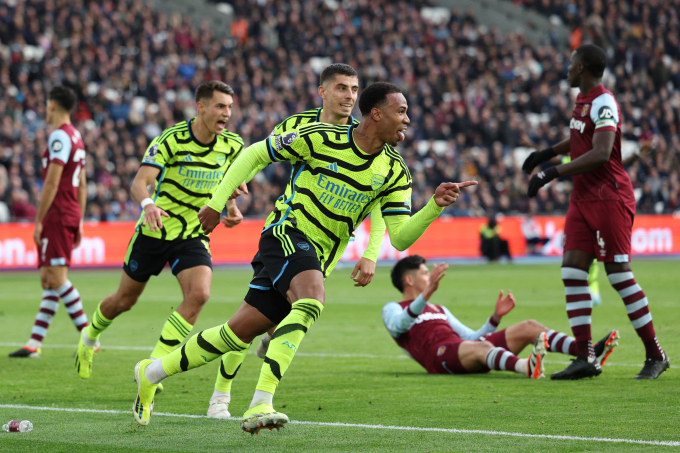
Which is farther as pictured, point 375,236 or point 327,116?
point 327,116

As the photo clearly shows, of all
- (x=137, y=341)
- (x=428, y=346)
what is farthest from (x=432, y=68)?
(x=428, y=346)

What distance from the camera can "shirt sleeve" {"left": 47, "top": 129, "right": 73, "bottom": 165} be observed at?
30.1ft

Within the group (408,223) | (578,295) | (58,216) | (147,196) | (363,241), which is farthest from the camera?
(363,241)

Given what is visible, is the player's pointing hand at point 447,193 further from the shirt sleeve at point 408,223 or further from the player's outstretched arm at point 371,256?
the player's outstretched arm at point 371,256

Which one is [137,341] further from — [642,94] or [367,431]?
[642,94]

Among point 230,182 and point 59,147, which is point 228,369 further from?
point 59,147

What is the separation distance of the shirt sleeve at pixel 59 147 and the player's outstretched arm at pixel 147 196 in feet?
7.14

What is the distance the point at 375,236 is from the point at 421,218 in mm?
432

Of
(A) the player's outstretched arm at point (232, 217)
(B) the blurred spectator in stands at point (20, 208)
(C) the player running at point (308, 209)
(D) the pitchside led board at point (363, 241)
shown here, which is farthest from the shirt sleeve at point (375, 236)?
(B) the blurred spectator in stands at point (20, 208)

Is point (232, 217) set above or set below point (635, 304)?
above

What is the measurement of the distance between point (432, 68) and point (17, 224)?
1781cm

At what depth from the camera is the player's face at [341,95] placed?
23.9ft

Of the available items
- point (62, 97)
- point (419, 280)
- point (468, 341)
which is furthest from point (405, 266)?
point (62, 97)

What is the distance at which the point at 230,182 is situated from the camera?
529 cm
